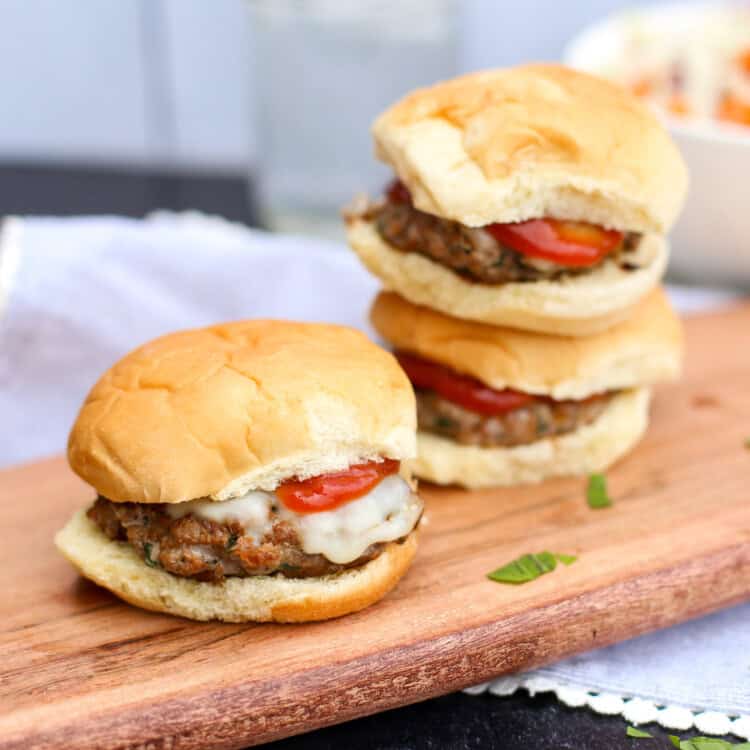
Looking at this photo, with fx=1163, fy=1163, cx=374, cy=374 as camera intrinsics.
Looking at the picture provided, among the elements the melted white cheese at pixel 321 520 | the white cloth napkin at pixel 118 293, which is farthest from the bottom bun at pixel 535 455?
the white cloth napkin at pixel 118 293

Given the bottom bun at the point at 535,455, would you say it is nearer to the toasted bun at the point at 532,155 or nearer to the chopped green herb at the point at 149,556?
the toasted bun at the point at 532,155

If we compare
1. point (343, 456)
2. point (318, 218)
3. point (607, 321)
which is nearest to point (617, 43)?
point (318, 218)

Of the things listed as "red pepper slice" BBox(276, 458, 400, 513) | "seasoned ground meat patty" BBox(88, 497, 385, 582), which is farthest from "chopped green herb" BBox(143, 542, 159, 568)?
"red pepper slice" BBox(276, 458, 400, 513)

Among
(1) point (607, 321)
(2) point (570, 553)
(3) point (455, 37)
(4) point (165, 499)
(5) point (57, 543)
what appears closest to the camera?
(4) point (165, 499)

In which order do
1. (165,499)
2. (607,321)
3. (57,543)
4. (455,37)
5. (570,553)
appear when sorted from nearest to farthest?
1. (165,499)
2. (57,543)
3. (570,553)
4. (607,321)
5. (455,37)

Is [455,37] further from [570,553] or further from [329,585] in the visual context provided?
[329,585]

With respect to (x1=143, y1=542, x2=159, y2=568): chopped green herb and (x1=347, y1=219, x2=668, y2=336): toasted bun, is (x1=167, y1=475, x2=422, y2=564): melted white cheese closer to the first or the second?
(x1=143, y1=542, x2=159, y2=568): chopped green herb

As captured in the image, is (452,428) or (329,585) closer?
(329,585)
